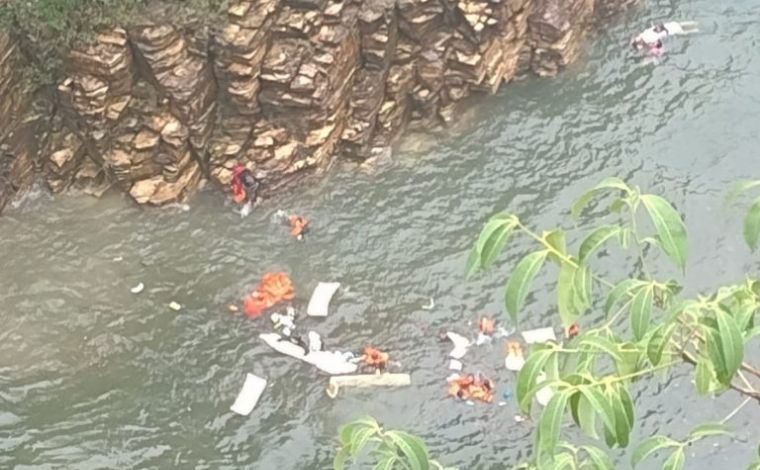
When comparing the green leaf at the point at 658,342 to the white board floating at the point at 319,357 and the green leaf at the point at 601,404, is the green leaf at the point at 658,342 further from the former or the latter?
the white board floating at the point at 319,357

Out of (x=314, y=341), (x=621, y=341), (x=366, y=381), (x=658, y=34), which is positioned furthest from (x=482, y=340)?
(x=621, y=341)

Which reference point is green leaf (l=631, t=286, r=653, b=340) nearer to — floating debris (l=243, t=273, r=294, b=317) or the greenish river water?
the greenish river water

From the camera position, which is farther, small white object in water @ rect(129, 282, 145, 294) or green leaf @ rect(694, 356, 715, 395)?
small white object in water @ rect(129, 282, 145, 294)

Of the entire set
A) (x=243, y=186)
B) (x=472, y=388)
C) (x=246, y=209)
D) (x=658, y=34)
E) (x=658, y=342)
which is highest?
(x=658, y=342)

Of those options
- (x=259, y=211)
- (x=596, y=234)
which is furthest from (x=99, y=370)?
(x=596, y=234)

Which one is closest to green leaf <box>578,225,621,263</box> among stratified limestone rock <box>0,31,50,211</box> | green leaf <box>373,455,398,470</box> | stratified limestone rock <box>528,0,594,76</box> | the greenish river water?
green leaf <box>373,455,398,470</box>

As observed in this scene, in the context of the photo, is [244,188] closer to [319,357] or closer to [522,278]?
[319,357]

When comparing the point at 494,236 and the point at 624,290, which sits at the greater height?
the point at 494,236
